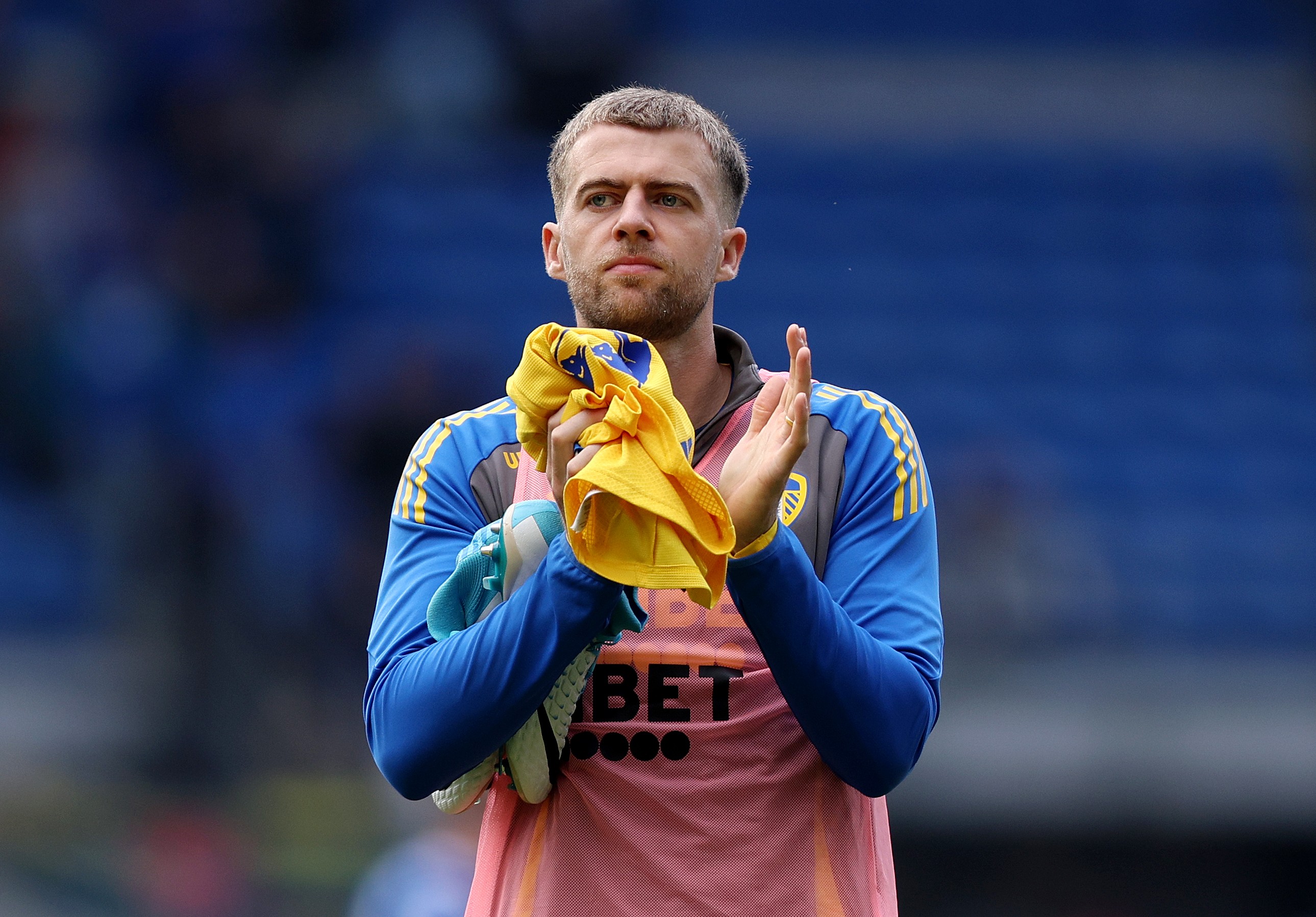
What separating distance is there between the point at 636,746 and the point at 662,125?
928mm

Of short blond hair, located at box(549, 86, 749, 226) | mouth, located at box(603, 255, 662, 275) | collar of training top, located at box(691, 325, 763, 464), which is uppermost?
short blond hair, located at box(549, 86, 749, 226)

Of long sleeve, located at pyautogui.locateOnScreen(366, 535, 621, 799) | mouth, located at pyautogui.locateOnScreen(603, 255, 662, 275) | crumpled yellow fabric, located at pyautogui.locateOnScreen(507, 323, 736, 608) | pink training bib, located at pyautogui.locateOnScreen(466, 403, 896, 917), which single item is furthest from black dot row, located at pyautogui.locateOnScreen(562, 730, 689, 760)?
mouth, located at pyautogui.locateOnScreen(603, 255, 662, 275)

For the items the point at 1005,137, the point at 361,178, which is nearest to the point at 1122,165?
the point at 1005,137

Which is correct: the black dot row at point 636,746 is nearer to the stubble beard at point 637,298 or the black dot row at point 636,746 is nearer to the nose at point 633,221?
the stubble beard at point 637,298

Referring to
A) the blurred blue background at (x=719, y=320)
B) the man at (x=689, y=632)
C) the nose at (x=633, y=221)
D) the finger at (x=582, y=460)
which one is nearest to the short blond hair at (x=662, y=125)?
the man at (x=689, y=632)

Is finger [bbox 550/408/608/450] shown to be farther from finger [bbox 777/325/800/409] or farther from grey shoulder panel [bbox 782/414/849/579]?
grey shoulder panel [bbox 782/414/849/579]

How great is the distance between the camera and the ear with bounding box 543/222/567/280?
2617 mm

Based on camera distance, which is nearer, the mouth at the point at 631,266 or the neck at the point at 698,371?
the mouth at the point at 631,266

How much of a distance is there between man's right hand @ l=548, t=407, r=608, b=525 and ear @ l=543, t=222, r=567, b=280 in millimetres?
554

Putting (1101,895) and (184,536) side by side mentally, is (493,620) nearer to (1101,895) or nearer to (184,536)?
(184,536)

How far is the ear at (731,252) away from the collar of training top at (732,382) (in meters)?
0.09

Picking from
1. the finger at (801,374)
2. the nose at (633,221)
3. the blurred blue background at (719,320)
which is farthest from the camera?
the blurred blue background at (719,320)

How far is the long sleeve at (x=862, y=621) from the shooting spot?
6.87ft

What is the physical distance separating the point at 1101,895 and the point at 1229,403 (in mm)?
3604
